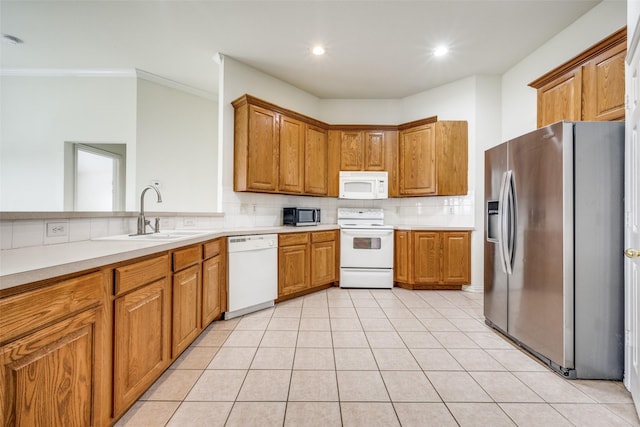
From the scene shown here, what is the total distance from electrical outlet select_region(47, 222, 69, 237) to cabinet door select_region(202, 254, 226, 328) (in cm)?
88

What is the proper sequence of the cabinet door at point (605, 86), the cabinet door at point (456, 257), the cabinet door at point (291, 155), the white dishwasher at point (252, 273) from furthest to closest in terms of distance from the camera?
1. the cabinet door at point (456, 257)
2. the cabinet door at point (291, 155)
3. the white dishwasher at point (252, 273)
4. the cabinet door at point (605, 86)

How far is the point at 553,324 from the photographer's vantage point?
1815 millimetres

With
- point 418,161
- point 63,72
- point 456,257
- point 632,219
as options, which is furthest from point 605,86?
point 63,72

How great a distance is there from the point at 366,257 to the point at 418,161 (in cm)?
155

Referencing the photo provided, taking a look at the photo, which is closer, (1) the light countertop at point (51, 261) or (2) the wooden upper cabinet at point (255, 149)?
(1) the light countertop at point (51, 261)

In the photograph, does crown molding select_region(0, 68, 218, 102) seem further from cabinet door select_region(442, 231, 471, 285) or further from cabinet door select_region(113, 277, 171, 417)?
cabinet door select_region(442, 231, 471, 285)

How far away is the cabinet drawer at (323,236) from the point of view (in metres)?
3.49

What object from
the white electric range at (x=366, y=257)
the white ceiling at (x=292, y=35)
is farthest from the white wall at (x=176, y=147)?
the white electric range at (x=366, y=257)

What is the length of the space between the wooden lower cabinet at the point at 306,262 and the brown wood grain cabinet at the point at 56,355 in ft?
6.55

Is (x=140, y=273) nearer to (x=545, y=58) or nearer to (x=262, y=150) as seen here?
(x=262, y=150)

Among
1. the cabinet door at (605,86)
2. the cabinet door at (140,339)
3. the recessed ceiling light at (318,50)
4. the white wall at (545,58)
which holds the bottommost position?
the cabinet door at (140,339)

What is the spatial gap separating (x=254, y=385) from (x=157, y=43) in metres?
3.56

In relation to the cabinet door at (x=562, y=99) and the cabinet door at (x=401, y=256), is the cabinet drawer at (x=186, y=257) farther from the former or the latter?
the cabinet door at (x=562, y=99)

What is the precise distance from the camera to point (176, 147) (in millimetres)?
4105
